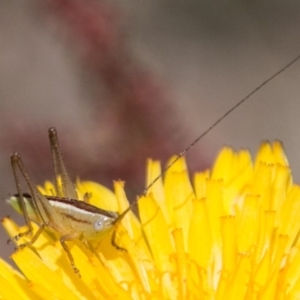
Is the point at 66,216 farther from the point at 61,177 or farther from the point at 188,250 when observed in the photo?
the point at 188,250

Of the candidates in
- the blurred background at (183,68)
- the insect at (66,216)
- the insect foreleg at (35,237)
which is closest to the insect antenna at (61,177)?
the insect at (66,216)

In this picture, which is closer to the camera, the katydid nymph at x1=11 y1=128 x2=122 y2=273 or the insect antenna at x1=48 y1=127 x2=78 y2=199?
the katydid nymph at x1=11 y1=128 x2=122 y2=273

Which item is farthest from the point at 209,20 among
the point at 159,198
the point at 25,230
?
the point at 25,230

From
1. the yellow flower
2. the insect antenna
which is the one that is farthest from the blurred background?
the yellow flower

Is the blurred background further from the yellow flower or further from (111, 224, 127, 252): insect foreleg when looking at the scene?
(111, 224, 127, 252): insect foreleg

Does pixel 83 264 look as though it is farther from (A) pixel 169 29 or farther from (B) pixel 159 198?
(A) pixel 169 29
